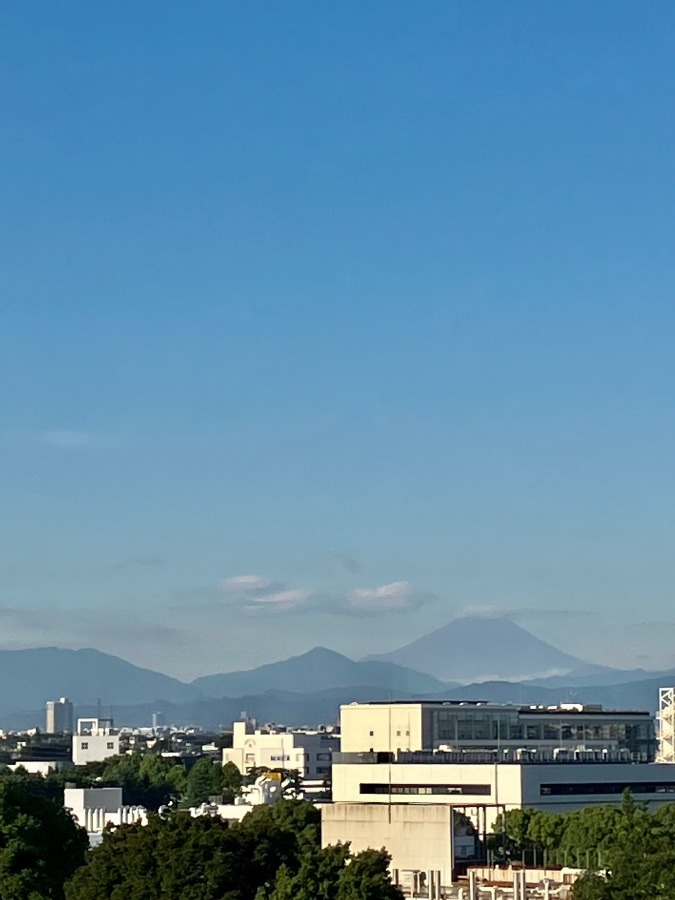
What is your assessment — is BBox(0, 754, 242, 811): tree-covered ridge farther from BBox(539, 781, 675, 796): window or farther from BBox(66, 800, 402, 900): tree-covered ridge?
BBox(66, 800, 402, 900): tree-covered ridge

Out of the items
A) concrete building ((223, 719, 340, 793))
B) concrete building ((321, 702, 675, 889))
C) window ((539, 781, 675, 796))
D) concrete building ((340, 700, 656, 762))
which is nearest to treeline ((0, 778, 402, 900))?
concrete building ((321, 702, 675, 889))

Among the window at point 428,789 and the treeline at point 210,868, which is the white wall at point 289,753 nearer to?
the window at point 428,789

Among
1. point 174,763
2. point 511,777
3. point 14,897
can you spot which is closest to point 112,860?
point 14,897

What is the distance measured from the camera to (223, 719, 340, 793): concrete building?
163 metres

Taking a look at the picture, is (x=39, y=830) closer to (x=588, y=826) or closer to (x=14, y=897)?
(x=14, y=897)

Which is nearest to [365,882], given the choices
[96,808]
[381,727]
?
[96,808]

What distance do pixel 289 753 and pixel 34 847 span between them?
372 ft

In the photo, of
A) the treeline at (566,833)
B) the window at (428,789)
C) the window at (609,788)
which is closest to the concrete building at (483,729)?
the window at (609,788)

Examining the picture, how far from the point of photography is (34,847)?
54594 mm

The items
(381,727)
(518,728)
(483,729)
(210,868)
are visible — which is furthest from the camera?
(381,727)

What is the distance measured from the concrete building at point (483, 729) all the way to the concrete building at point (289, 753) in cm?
3576

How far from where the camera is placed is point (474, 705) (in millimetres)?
121500

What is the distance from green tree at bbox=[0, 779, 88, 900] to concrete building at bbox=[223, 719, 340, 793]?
324 feet

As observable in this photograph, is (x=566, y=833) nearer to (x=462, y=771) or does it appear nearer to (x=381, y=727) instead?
(x=462, y=771)
